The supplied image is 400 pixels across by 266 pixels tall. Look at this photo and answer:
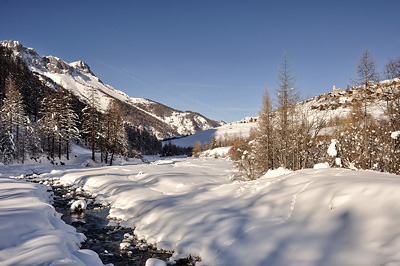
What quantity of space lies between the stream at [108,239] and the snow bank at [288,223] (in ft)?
1.15

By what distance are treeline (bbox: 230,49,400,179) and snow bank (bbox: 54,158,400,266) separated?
487 centimetres

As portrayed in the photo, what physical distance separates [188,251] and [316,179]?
203 inches

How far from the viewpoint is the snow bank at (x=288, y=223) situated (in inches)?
182

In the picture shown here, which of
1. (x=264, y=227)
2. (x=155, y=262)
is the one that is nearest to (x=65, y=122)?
(x=155, y=262)

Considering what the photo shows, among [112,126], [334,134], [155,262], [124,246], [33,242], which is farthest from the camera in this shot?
[112,126]

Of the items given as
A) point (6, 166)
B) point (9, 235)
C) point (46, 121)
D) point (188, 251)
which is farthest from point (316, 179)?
point (46, 121)

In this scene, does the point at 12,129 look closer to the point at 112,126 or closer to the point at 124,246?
the point at 112,126

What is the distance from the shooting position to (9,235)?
5840 mm

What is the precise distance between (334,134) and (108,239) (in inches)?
716

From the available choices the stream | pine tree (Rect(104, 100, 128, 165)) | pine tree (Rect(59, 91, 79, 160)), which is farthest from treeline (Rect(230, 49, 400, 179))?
pine tree (Rect(59, 91, 79, 160))

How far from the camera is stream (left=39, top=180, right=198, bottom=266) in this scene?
683cm

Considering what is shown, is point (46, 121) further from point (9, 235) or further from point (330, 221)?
point (330, 221)

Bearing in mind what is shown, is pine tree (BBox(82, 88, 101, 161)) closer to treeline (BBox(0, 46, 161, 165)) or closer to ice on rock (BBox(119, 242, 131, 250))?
treeline (BBox(0, 46, 161, 165))

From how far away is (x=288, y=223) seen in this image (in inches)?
248
